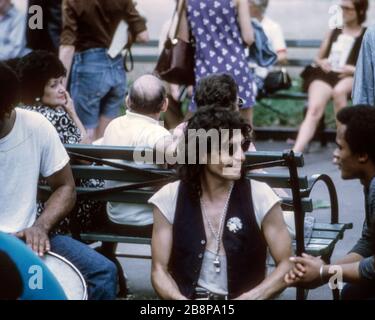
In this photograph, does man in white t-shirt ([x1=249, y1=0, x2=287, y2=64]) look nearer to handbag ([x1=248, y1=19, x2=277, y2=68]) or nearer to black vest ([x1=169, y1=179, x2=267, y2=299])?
handbag ([x1=248, y1=19, x2=277, y2=68])

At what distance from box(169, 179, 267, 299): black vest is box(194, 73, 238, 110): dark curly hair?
1111mm

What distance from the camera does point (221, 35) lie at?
6.83 m

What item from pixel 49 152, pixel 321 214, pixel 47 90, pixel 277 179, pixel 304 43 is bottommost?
pixel 321 214

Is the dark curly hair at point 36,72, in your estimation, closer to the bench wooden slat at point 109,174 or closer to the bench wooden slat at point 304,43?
the bench wooden slat at point 109,174

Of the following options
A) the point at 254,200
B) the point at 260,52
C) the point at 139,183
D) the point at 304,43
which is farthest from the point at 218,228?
the point at 304,43

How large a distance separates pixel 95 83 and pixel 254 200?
11.4 ft

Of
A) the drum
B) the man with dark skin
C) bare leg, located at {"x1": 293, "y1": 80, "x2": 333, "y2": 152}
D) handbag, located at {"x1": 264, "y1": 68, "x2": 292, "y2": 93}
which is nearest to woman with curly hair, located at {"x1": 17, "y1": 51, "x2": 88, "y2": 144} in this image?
the drum

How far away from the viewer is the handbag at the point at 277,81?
9938mm

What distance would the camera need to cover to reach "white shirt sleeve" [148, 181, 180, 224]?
13.6 feet

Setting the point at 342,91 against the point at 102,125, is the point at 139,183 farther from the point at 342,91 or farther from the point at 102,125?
the point at 342,91

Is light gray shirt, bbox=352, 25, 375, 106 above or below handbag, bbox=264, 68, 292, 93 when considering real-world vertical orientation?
above

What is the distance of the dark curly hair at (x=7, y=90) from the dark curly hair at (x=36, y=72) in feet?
2.98
